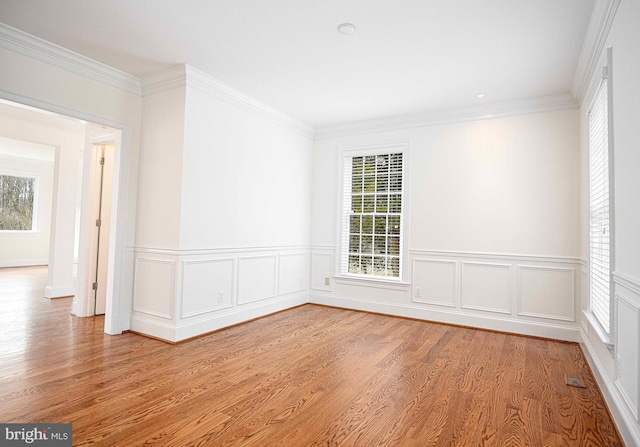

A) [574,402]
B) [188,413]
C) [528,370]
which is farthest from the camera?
[528,370]

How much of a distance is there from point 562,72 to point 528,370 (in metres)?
2.88

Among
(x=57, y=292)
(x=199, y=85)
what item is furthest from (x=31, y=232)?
(x=199, y=85)

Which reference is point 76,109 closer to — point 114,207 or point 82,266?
point 114,207

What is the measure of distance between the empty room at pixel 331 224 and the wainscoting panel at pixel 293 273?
53 mm

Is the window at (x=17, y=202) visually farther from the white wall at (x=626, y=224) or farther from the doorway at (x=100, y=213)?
the white wall at (x=626, y=224)

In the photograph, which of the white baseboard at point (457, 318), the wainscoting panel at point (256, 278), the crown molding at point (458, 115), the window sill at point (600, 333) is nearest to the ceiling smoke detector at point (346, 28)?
the crown molding at point (458, 115)

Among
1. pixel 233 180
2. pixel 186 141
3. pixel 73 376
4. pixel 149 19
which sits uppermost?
pixel 149 19

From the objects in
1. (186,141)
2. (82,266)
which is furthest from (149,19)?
(82,266)

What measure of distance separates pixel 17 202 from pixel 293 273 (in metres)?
8.71

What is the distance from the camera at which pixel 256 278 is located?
4707mm

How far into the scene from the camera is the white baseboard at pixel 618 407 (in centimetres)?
192

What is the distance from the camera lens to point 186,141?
375 centimetres

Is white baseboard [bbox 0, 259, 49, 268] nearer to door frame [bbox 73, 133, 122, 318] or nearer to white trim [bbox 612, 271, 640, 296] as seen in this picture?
door frame [bbox 73, 133, 122, 318]

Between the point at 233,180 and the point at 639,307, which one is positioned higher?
the point at 233,180
